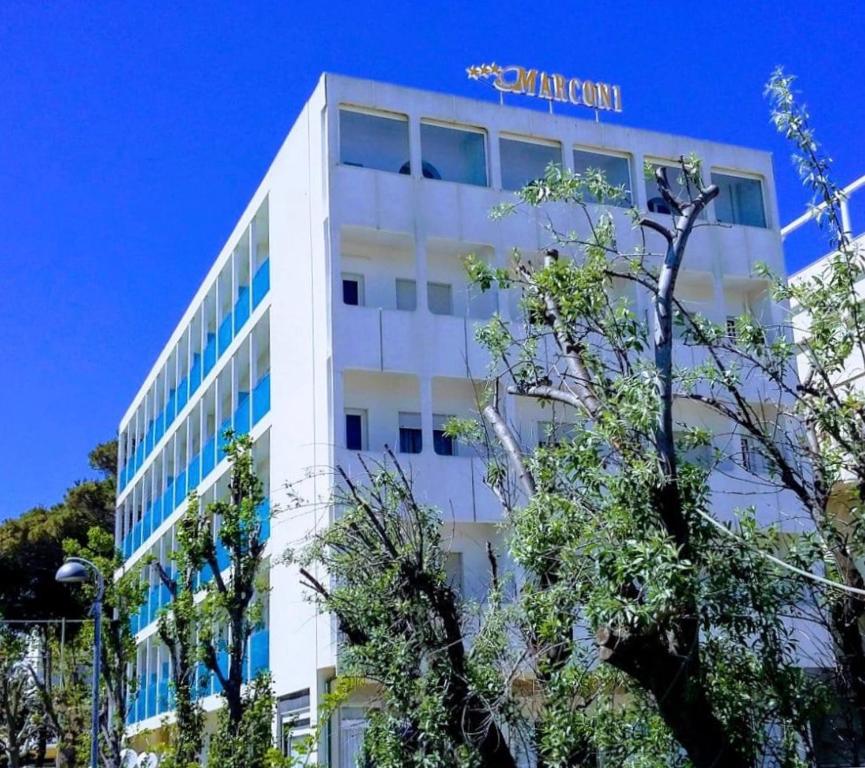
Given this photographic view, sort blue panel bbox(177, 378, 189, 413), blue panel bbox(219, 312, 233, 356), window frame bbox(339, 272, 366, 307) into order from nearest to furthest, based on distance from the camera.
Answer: window frame bbox(339, 272, 366, 307)
blue panel bbox(219, 312, 233, 356)
blue panel bbox(177, 378, 189, 413)

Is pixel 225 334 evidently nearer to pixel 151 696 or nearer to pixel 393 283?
pixel 393 283

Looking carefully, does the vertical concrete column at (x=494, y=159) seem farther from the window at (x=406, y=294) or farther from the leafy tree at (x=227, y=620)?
the leafy tree at (x=227, y=620)

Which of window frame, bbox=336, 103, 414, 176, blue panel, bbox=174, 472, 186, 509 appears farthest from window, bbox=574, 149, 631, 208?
blue panel, bbox=174, 472, 186, 509

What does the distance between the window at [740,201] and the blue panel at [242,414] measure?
13193 mm

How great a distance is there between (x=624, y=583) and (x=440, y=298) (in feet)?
63.9

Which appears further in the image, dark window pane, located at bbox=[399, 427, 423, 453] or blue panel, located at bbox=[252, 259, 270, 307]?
blue panel, located at bbox=[252, 259, 270, 307]

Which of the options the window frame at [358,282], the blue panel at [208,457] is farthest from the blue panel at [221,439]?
the window frame at [358,282]

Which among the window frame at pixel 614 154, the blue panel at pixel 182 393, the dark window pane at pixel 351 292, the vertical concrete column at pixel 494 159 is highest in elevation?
the window frame at pixel 614 154

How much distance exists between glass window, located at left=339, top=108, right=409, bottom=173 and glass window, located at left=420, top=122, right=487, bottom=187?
0.59 meters

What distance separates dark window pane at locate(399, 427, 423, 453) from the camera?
26.4 meters

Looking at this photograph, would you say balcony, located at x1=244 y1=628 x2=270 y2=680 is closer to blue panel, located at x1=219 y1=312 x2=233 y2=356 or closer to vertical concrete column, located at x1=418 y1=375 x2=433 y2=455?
vertical concrete column, located at x1=418 y1=375 x2=433 y2=455

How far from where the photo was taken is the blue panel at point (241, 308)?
32469 millimetres

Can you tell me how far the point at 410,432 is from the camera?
2653 centimetres

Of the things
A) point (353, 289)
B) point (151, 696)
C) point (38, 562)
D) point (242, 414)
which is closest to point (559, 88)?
point (353, 289)
